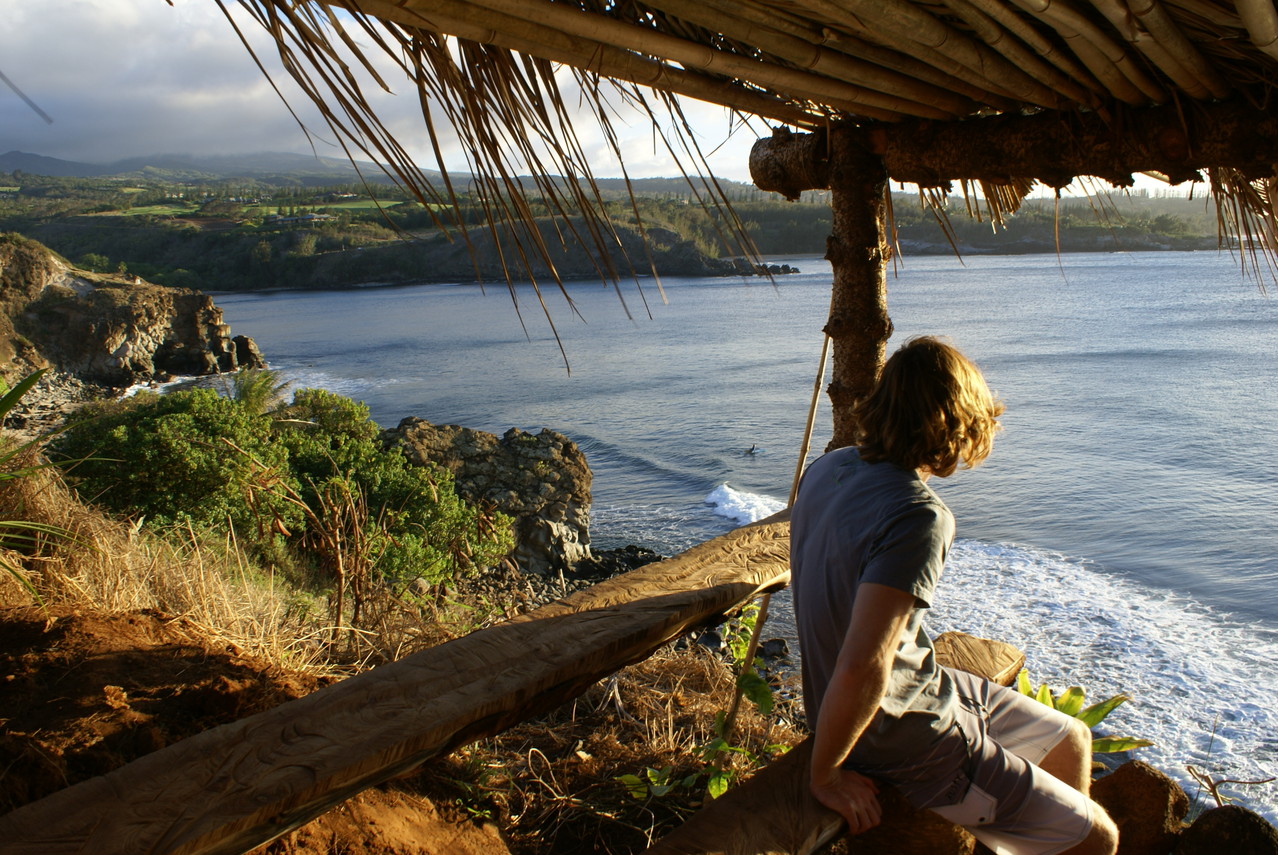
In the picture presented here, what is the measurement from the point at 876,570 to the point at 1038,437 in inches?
556

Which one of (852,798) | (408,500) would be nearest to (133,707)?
(852,798)

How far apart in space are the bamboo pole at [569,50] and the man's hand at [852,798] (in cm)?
161

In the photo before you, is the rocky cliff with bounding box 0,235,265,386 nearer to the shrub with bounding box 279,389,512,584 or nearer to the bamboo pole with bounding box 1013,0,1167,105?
the shrub with bounding box 279,389,512,584

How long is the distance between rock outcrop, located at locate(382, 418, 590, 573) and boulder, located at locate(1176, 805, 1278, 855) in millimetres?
7440

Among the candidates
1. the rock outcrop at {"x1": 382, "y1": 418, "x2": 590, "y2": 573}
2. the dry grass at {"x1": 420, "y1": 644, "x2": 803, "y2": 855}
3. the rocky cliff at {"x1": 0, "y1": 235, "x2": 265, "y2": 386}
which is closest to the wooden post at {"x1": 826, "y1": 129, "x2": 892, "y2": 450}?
the dry grass at {"x1": 420, "y1": 644, "x2": 803, "y2": 855}

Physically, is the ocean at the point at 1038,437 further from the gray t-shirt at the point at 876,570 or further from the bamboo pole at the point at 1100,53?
the bamboo pole at the point at 1100,53

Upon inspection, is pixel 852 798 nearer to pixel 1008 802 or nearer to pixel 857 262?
pixel 1008 802

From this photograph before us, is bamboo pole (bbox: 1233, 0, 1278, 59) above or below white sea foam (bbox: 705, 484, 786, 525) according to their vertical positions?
above

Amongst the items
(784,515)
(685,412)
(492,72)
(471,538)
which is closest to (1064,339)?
(685,412)

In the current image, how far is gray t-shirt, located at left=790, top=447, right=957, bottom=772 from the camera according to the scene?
5.20 feet

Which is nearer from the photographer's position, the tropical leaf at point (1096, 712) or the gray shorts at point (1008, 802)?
the gray shorts at point (1008, 802)

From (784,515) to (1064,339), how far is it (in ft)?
78.7

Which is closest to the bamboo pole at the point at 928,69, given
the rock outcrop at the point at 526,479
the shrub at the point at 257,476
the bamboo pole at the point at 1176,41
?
the bamboo pole at the point at 1176,41

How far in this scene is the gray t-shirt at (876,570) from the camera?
5.20 ft
